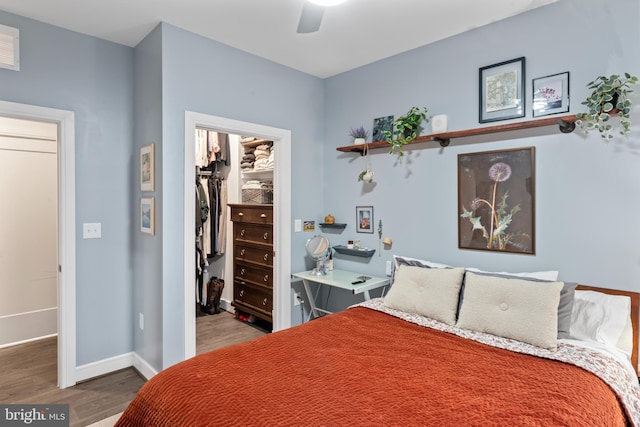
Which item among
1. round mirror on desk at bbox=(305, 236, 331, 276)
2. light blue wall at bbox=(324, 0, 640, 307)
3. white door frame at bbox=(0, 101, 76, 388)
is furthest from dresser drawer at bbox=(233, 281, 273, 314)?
white door frame at bbox=(0, 101, 76, 388)

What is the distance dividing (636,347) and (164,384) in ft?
8.31

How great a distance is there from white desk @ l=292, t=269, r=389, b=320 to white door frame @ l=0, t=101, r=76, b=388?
1.79 m

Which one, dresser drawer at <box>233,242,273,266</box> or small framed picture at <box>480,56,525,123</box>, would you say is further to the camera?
dresser drawer at <box>233,242,273,266</box>

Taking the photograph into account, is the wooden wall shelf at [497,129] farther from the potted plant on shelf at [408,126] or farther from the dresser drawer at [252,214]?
the dresser drawer at [252,214]

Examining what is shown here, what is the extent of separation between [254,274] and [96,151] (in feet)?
6.43

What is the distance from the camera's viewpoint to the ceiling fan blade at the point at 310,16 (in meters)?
2.00

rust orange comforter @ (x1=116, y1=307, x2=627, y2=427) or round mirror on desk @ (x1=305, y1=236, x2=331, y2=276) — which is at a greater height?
round mirror on desk @ (x1=305, y1=236, x2=331, y2=276)

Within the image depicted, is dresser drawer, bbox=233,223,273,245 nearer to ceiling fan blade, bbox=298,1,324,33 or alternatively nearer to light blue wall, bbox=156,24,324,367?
light blue wall, bbox=156,24,324,367

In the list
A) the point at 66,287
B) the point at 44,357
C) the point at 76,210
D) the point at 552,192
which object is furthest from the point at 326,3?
the point at 44,357

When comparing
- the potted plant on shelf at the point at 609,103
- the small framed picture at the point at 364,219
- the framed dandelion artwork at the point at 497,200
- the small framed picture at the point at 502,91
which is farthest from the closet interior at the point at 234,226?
the potted plant on shelf at the point at 609,103

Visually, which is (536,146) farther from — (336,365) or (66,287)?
(66,287)

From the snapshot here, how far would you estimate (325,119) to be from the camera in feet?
12.6

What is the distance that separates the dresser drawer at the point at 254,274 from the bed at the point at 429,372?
1.57 metres

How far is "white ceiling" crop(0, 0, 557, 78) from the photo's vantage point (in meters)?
2.39
